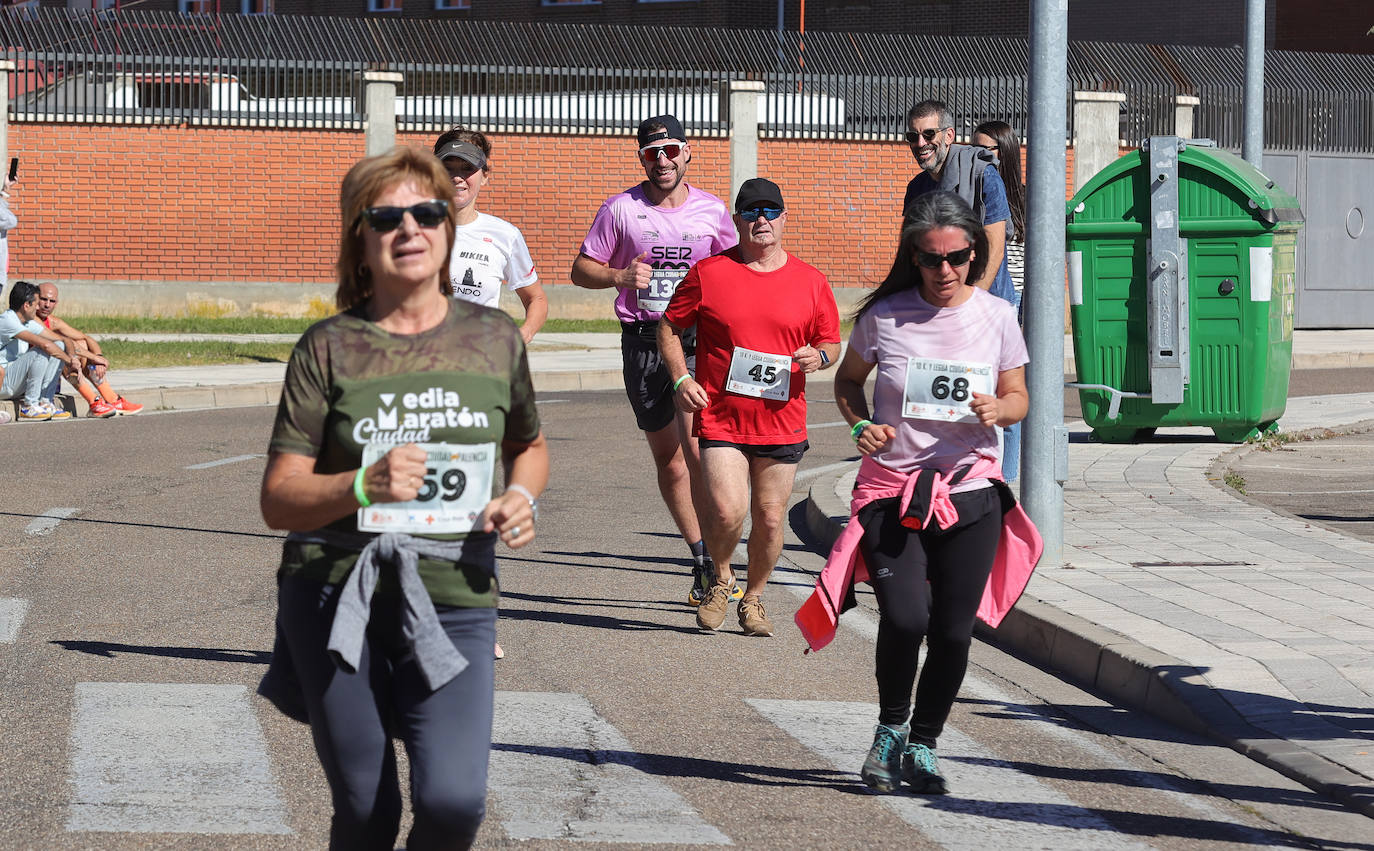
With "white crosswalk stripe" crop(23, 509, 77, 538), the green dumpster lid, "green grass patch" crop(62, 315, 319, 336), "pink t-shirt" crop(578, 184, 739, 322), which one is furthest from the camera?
"green grass patch" crop(62, 315, 319, 336)

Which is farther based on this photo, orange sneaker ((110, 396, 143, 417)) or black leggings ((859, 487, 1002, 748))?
orange sneaker ((110, 396, 143, 417))

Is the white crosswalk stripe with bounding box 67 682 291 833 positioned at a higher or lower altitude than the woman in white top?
lower

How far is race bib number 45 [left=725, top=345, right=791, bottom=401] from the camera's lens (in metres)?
7.22

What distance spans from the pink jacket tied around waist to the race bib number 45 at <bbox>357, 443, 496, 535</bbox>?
2.01 metres

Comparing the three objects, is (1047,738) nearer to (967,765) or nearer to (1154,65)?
(967,765)

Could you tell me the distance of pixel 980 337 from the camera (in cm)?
556

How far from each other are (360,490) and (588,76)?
2543 cm

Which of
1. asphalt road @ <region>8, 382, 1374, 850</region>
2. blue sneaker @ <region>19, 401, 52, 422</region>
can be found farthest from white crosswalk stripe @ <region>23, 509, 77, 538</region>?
blue sneaker @ <region>19, 401, 52, 422</region>

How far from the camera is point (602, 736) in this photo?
6.05 meters

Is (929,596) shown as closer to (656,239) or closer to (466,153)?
(466,153)

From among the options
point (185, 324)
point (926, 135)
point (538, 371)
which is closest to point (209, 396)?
point (538, 371)

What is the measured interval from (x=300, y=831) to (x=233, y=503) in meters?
6.79

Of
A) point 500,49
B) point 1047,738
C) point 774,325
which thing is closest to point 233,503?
point 774,325

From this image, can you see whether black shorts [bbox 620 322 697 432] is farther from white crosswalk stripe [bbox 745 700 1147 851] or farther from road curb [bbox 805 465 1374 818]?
white crosswalk stripe [bbox 745 700 1147 851]
